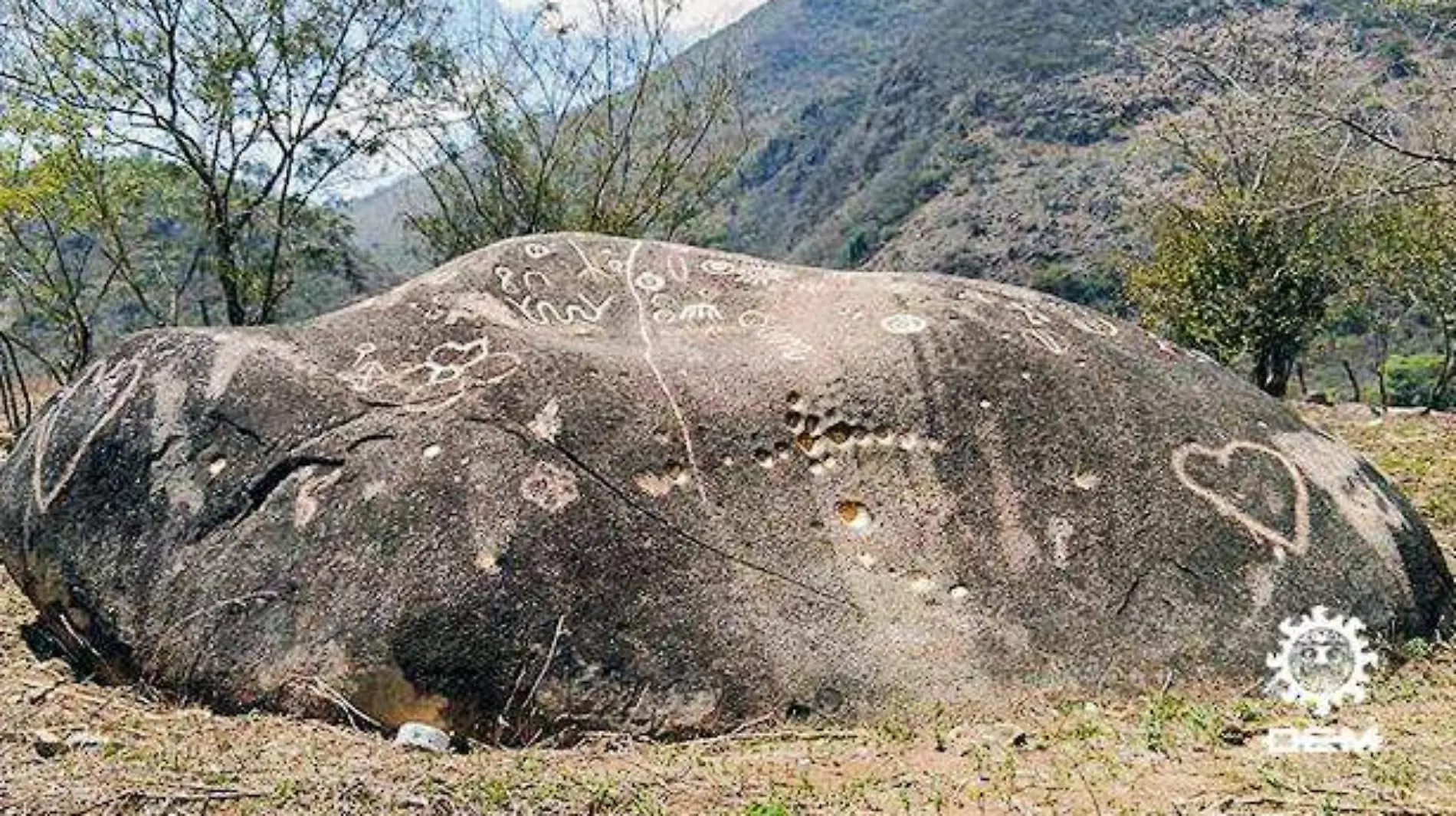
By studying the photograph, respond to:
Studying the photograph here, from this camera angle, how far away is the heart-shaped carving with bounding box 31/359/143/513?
682cm

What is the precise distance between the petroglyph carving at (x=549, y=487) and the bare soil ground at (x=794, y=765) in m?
1.16

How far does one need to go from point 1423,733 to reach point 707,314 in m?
4.16

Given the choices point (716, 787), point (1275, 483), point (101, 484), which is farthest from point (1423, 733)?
point (101, 484)

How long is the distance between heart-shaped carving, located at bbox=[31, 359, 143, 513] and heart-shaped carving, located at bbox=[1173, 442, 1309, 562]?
219 inches

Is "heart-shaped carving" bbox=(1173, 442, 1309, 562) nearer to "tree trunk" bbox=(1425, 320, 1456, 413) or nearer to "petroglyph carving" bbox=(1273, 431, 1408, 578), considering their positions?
"petroglyph carving" bbox=(1273, 431, 1408, 578)

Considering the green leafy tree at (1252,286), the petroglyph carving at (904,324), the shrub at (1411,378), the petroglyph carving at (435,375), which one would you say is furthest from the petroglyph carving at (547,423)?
the shrub at (1411,378)

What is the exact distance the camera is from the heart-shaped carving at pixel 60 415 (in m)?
6.82

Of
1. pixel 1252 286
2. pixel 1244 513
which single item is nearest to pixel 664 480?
pixel 1244 513

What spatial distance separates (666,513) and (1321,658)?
3.31 meters

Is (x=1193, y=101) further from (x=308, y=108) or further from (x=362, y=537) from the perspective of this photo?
(x=362, y=537)

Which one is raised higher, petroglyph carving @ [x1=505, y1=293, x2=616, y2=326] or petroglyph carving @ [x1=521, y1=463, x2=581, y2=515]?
petroglyph carving @ [x1=505, y1=293, x2=616, y2=326]

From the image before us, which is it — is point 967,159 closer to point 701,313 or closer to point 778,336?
point 701,313

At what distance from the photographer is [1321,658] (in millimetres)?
6527

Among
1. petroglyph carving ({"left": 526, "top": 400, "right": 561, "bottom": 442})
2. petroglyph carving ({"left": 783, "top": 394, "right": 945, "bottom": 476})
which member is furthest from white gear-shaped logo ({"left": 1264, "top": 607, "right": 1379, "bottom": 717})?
petroglyph carving ({"left": 526, "top": 400, "right": 561, "bottom": 442})
